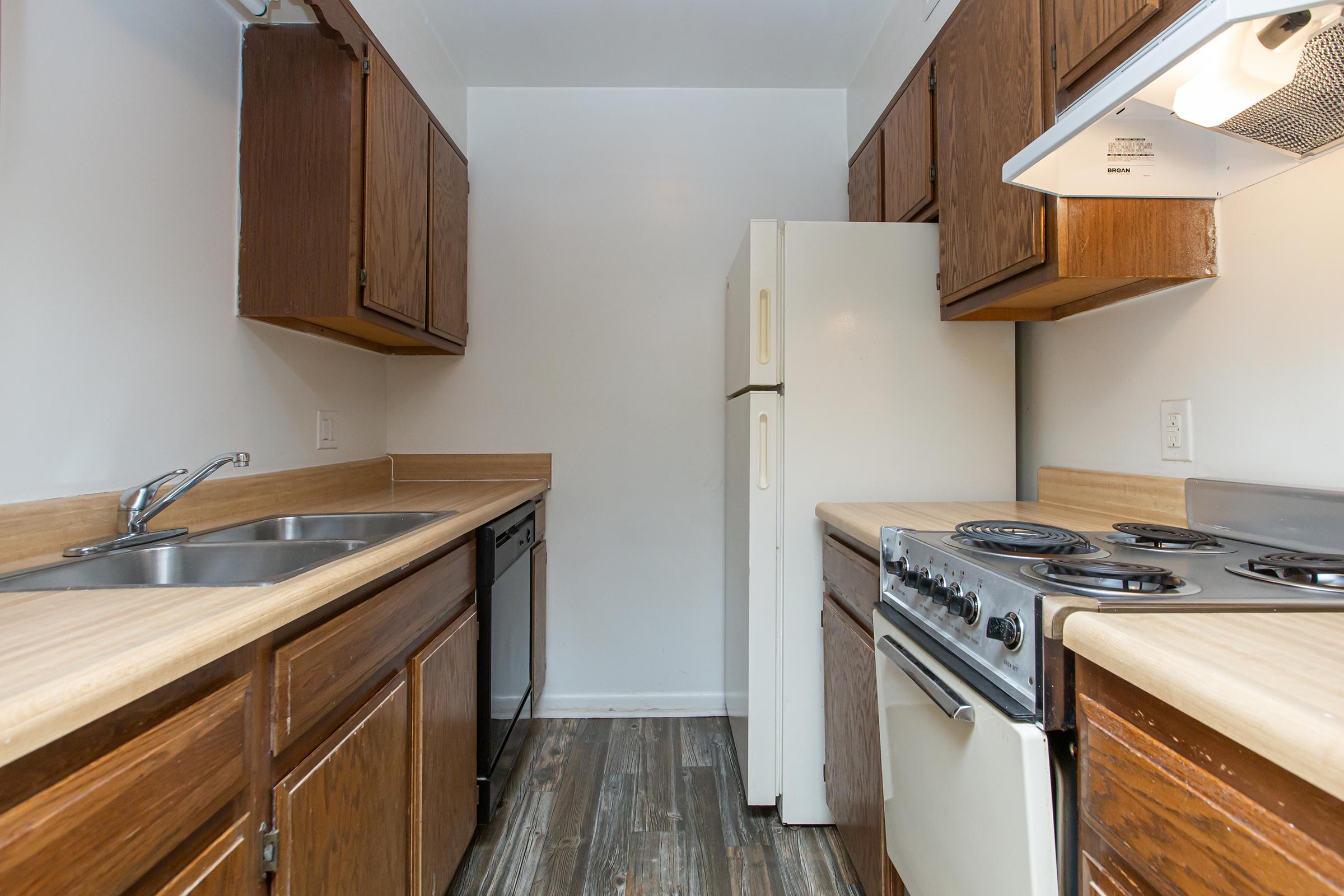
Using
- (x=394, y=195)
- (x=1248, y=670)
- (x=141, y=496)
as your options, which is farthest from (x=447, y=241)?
(x=1248, y=670)

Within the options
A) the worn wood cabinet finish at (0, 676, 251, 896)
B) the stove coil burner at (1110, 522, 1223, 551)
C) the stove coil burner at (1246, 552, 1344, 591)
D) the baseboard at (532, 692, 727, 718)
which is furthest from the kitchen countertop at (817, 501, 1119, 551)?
the baseboard at (532, 692, 727, 718)

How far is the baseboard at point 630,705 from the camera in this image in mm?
2383

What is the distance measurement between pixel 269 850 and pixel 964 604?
38.1 inches

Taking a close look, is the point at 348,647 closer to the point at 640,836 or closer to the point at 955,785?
the point at 955,785

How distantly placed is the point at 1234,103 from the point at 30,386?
187 centimetres

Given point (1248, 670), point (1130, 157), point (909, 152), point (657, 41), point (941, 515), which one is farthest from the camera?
point (657, 41)

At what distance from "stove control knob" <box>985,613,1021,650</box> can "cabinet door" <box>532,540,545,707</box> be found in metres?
1.63

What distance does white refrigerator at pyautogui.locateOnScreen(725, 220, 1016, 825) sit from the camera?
1.62 meters

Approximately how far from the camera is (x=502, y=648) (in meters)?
1.70

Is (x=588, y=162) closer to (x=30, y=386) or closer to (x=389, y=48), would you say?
(x=389, y=48)

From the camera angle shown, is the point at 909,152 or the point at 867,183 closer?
the point at 909,152

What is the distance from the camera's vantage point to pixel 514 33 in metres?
2.14

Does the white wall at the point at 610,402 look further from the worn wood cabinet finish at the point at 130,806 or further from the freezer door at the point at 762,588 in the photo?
the worn wood cabinet finish at the point at 130,806

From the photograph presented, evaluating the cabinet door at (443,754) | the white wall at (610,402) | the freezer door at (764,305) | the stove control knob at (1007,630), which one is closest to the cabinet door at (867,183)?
the white wall at (610,402)
